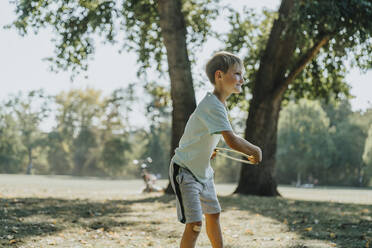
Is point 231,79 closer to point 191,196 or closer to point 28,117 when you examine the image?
point 191,196

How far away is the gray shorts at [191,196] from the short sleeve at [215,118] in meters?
0.41

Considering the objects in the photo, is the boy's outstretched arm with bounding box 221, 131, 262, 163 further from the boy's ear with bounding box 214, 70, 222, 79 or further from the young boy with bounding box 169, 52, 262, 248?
the boy's ear with bounding box 214, 70, 222, 79

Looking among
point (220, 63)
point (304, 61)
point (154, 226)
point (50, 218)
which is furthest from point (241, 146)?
point (304, 61)

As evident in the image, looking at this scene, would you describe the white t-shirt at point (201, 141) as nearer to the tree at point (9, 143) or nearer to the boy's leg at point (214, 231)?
the boy's leg at point (214, 231)

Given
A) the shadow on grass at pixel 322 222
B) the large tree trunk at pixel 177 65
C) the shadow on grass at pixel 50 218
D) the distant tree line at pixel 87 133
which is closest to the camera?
the shadow on grass at pixel 50 218

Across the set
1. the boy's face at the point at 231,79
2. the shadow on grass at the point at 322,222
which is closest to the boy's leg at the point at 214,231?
the boy's face at the point at 231,79

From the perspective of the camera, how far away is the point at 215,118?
3303mm

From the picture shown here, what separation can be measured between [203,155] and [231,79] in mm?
625

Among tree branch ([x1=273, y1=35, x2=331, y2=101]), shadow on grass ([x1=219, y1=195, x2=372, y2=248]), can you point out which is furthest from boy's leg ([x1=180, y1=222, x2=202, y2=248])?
tree branch ([x1=273, y1=35, x2=331, y2=101])

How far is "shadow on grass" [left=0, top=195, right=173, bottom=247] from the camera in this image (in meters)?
5.79

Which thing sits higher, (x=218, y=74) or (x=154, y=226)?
(x=218, y=74)

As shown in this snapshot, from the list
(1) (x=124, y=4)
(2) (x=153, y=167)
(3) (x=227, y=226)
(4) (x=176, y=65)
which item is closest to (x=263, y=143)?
(4) (x=176, y=65)

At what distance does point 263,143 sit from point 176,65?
394 cm

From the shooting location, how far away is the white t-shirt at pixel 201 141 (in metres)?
3.35
